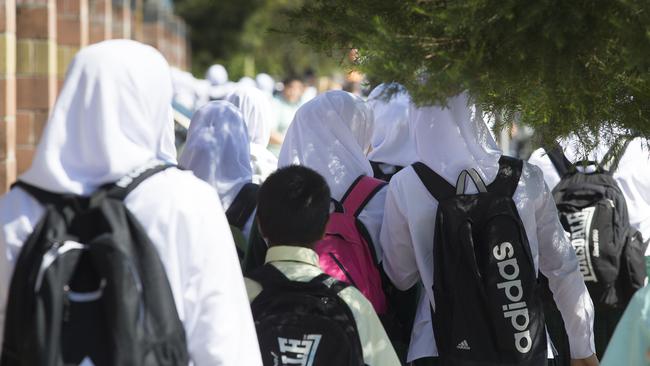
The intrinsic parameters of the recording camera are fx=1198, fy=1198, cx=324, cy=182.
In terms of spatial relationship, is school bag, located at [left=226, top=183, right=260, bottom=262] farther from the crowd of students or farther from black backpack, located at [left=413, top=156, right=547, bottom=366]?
black backpack, located at [left=413, top=156, right=547, bottom=366]

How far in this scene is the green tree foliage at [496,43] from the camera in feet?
10.2

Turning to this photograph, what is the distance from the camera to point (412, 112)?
4.51 metres

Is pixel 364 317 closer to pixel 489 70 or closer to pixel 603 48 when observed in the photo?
pixel 489 70

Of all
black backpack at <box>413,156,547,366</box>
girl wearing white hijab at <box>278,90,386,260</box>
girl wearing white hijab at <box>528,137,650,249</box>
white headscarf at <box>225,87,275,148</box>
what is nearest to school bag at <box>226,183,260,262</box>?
girl wearing white hijab at <box>278,90,386,260</box>

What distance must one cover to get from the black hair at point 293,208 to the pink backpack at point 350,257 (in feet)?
1.58

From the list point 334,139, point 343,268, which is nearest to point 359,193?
point 334,139

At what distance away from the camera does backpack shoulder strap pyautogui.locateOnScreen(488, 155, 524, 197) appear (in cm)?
431

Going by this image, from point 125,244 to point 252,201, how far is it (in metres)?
2.30

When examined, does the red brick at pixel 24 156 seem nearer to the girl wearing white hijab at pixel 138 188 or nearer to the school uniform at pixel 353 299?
the school uniform at pixel 353 299

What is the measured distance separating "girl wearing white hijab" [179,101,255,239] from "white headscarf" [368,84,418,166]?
86 centimetres

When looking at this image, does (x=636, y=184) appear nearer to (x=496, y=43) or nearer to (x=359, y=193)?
(x=359, y=193)

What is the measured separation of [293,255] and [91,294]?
993 millimetres

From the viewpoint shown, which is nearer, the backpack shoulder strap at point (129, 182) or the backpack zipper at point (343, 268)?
the backpack shoulder strap at point (129, 182)

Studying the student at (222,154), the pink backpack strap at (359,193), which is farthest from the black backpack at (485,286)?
the student at (222,154)
